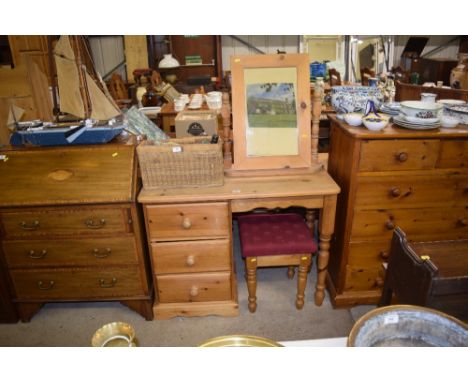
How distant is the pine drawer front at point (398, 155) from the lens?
5.65 feet

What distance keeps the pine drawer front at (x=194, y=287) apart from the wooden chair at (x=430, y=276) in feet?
3.14

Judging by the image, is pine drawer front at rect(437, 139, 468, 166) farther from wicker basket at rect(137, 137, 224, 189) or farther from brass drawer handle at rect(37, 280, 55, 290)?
brass drawer handle at rect(37, 280, 55, 290)

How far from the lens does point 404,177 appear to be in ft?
5.89

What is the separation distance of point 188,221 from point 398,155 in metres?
1.12

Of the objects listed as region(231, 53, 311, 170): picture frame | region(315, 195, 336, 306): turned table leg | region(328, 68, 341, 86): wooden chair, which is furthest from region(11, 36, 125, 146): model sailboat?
region(328, 68, 341, 86): wooden chair

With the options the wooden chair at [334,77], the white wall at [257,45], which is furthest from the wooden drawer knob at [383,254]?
the white wall at [257,45]

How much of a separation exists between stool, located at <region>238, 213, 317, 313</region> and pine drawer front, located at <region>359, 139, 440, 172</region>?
51 centimetres

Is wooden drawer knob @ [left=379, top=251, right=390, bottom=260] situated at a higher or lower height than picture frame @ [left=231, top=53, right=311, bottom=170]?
lower

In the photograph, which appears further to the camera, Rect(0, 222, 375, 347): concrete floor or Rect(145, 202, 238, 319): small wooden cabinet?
Rect(0, 222, 375, 347): concrete floor

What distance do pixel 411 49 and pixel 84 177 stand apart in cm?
667

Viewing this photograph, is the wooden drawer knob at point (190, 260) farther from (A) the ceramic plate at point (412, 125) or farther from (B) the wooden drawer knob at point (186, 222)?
(A) the ceramic plate at point (412, 125)

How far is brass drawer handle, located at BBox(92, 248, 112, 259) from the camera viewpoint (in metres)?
1.91
